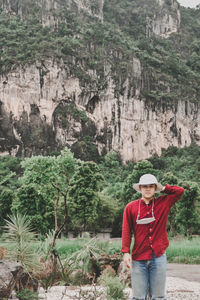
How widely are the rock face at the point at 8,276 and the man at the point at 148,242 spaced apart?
199 cm

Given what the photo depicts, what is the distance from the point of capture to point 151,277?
3545 millimetres

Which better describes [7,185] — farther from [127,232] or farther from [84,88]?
[127,232]

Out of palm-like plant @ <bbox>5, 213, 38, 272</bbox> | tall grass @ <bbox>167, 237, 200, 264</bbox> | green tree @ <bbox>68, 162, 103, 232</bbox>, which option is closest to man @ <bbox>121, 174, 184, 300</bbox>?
palm-like plant @ <bbox>5, 213, 38, 272</bbox>

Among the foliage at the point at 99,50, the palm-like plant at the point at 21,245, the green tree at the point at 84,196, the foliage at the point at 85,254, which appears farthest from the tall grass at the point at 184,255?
the foliage at the point at 99,50

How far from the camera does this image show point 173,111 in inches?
2886

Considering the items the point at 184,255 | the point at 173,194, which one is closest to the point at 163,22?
the point at 184,255

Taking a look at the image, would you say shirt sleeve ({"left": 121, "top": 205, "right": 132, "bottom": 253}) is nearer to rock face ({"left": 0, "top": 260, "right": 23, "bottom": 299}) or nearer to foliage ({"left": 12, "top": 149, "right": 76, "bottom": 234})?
rock face ({"left": 0, "top": 260, "right": 23, "bottom": 299})

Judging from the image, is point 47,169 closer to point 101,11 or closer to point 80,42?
point 80,42

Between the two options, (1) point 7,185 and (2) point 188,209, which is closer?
(2) point 188,209

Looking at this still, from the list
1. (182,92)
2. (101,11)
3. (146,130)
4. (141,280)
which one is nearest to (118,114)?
(146,130)

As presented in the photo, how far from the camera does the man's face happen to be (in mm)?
3730

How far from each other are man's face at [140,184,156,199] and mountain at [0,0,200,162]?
56.3 m

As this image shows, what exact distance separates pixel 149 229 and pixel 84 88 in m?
66.1

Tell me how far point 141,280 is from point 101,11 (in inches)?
3950
